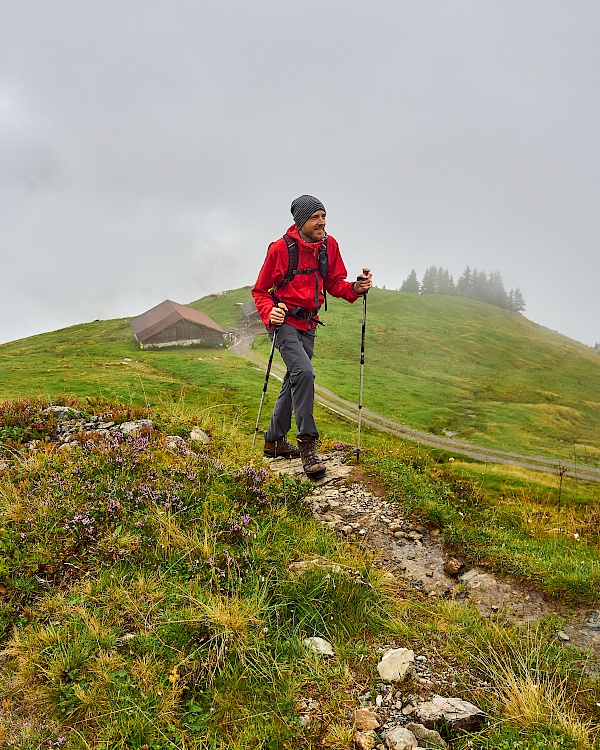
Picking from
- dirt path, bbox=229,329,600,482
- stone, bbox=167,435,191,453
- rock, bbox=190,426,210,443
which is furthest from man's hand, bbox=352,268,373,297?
dirt path, bbox=229,329,600,482

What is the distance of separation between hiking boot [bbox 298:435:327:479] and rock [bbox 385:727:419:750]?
4653 millimetres

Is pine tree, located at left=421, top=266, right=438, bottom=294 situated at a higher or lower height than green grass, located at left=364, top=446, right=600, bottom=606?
higher

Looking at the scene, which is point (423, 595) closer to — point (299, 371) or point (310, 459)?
point (310, 459)

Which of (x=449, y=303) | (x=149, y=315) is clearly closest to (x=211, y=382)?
(x=149, y=315)

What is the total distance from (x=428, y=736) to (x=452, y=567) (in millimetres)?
2742

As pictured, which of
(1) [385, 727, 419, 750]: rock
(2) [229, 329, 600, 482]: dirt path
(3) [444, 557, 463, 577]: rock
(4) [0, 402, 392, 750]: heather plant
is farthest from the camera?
(2) [229, 329, 600, 482]: dirt path

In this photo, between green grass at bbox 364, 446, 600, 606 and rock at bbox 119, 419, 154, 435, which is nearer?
green grass at bbox 364, 446, 600, 606

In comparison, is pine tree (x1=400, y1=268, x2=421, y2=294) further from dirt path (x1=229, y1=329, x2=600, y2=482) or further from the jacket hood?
the jacket hood

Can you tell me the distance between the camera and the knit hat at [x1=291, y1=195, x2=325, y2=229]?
747cm

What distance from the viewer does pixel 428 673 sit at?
11.5 feet

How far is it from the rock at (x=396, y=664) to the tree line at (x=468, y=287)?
173119 mm

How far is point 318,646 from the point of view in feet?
12.0

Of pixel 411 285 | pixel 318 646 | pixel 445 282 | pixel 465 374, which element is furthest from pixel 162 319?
pixel 445 282

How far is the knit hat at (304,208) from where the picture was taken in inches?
294
